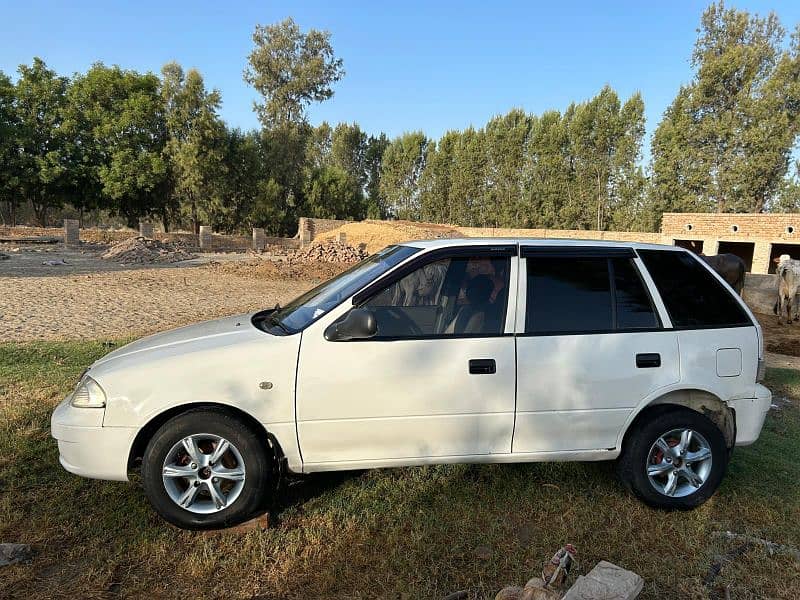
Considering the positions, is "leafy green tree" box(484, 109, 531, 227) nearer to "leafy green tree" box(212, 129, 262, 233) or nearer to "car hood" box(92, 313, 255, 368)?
"leafy green tree" box(212, 129, 262, 233)

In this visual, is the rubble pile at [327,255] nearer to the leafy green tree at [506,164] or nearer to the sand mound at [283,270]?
the sand mound at [283,270]

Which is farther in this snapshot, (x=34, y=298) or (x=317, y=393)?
(x=34, y=298)

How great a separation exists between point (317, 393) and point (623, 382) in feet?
6.42

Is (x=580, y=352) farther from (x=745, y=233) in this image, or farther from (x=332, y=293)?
(x=745, y=233)

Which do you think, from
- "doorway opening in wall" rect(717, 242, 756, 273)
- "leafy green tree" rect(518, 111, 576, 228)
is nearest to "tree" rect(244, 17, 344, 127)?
"leafy green tree" rect(518, 111, 576, 228)

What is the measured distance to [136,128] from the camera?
38688 mm

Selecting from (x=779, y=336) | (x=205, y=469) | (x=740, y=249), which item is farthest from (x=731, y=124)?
(x=205, y=469)

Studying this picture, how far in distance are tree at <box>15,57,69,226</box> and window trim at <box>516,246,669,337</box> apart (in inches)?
1600

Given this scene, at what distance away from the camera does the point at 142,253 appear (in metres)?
25.1

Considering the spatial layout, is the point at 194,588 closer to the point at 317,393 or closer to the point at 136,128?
the point at 317,393

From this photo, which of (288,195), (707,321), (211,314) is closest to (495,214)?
(288,195)

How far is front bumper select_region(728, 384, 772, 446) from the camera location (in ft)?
11.7

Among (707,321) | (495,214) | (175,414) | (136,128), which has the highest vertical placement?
(136,128)

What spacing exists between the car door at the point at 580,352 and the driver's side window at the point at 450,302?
0.59 feet
